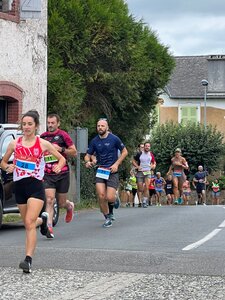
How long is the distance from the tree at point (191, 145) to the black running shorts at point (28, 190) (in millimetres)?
45145

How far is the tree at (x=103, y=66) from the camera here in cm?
2661

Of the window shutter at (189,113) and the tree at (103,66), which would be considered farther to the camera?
the window shutter at (189,113)

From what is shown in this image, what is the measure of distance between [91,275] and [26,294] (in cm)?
125

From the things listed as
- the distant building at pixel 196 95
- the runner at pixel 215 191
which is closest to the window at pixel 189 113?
the distant building at pixel 196 95

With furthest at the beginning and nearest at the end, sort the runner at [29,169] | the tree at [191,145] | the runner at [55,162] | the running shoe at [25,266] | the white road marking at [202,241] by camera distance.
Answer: the tree at [191,145] → the runner at [55,162] → the white road marking at [202,241] → the runner at [29,169] → the running shoe at [25,266]

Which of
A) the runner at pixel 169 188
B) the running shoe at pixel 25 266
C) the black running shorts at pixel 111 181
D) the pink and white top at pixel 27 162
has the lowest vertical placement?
the runner at pixel 169 188

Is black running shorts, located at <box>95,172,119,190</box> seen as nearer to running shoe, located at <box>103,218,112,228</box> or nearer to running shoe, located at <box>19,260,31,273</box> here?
running shoe, located at <box>103,218,112,228</box>

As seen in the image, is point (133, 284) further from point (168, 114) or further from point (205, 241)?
point (168, 114)

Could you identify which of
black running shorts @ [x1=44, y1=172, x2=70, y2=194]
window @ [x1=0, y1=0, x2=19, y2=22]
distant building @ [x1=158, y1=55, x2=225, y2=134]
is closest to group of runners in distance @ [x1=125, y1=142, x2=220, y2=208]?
window @ [x1=0, y1=0, x2=19, y2=22]

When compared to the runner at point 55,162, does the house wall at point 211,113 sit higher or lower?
higher

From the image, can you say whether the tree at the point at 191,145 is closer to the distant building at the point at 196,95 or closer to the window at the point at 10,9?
the distant building at the point at 196,95

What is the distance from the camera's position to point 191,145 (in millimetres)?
55344

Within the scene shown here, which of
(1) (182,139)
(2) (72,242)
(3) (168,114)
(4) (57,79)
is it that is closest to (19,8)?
(4) (57,79)

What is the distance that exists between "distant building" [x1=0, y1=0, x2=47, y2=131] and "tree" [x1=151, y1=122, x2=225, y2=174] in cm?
3116
